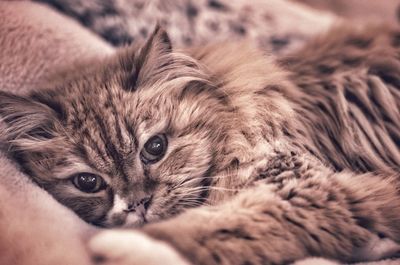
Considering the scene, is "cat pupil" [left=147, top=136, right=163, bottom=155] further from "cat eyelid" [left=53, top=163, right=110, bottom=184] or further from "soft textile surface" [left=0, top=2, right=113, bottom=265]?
"soft textile surface" [left=0, top=2, right=113, bottom=265]

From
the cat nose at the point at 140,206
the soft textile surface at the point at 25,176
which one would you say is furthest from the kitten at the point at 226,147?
the soft textile surface at the point at 25,176

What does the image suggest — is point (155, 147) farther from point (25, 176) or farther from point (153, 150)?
point (25, 176)

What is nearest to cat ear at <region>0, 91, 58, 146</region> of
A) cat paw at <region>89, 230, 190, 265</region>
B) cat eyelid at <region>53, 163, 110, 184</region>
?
cat eyelid at <region>53, 163, 110, 184</region>

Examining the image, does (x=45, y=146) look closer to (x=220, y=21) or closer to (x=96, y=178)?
(x=96, y=178)

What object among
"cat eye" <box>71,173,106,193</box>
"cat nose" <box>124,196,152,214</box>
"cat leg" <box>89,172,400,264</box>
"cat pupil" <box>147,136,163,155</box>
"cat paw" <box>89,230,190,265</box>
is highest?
"cat leg" <box>89,172,400,264</box>

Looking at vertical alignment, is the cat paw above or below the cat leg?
below

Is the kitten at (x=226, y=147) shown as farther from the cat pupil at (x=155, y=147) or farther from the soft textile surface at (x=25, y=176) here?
the soft textile surface at (x=25, y=176)

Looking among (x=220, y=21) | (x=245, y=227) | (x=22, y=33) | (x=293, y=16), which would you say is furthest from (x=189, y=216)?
(x=293, y=16)
